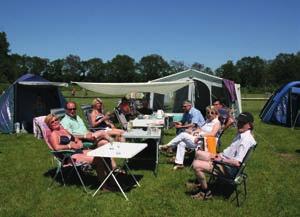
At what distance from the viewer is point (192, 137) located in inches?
261

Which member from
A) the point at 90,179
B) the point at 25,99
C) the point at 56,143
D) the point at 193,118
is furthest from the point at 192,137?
the point at 25,99

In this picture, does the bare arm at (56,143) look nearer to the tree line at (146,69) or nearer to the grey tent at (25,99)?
the grey tent at (25,99)

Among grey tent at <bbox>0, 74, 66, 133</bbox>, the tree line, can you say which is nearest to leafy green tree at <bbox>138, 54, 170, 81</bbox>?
the tree line

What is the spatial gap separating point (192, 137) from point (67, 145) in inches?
84.4

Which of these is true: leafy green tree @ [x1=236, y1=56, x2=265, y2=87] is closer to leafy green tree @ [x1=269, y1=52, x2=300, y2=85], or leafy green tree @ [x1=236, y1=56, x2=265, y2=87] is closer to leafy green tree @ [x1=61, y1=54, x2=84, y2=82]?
leafy green tree @ [x1=269, y1=52, x2=300, y2=85]

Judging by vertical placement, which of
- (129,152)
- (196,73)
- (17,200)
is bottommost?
(17,200)

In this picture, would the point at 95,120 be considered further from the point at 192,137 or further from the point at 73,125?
the point at 192,137

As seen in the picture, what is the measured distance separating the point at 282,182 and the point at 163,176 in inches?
68.8

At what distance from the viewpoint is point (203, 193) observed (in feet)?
16.3

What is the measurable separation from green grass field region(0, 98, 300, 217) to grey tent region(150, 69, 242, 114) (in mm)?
6053

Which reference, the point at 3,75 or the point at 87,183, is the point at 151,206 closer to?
the point at 87,183

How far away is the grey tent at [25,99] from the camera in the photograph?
10836 mm

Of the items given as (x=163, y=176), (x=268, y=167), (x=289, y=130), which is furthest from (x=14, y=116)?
(x=289, y=130)

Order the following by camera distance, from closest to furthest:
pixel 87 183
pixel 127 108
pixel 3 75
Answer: pixel 87 183 < pixel 127 108 < pixel 3 75
